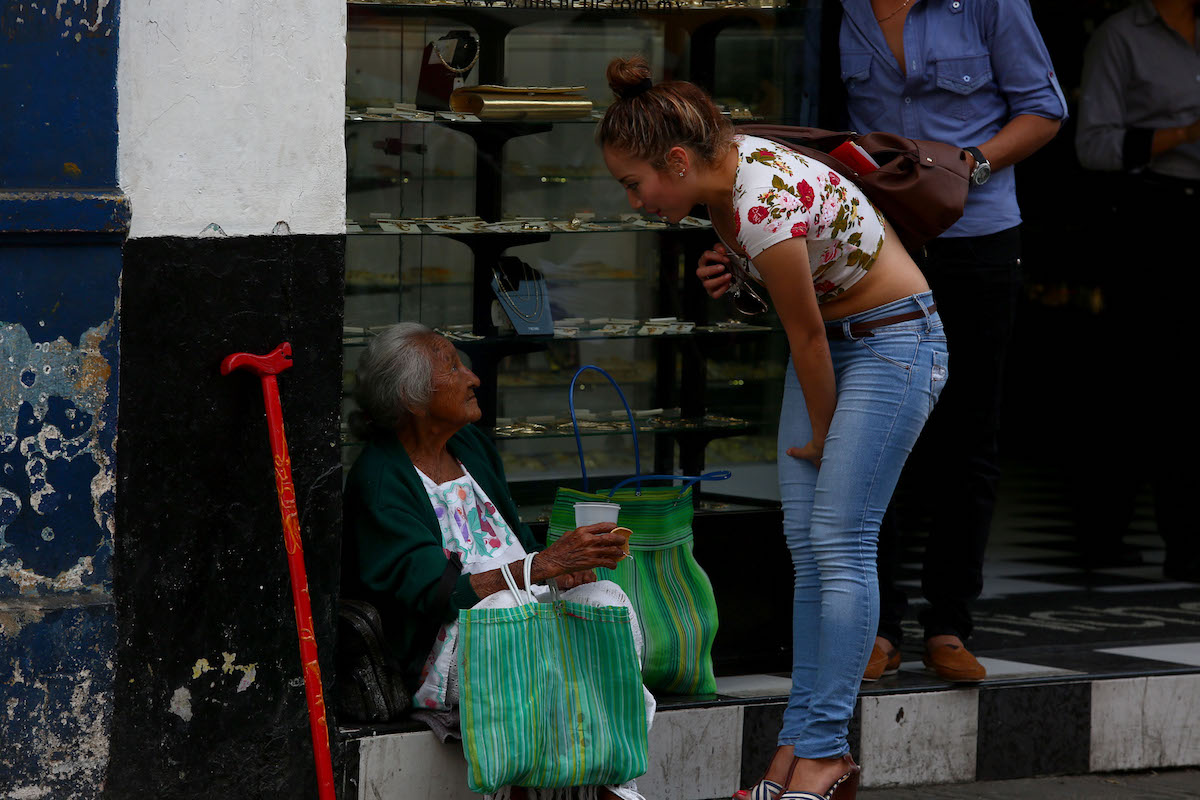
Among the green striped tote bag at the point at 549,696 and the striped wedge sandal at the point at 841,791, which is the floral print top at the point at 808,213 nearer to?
the green striped tote bag at the point at 549,696

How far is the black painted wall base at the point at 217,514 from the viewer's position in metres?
3.26

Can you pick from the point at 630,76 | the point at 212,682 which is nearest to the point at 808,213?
the point at 630,76

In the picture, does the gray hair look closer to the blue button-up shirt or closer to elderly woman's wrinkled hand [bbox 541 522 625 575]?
elderly woman's wrinkled hand [bbox 541 522 625 575]

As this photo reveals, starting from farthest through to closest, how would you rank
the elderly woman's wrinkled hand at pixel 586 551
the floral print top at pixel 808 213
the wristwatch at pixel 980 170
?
the wristwatch at pixel 980 170 < the elderly woman's wrinkled hand at pixel 586 551 < the floral print top at pixel 808 213

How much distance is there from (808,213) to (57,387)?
4.94 feet

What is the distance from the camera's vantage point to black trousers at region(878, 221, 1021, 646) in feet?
13.3

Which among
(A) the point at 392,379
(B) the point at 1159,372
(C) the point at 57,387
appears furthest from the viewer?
(B) the point at 1159,372

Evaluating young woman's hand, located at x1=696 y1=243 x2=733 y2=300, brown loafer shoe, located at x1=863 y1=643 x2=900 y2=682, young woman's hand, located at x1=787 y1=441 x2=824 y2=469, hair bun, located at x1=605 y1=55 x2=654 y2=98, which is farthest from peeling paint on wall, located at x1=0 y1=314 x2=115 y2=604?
brown loafer shoe, located at x1=863 y1=643 x2=900 y2=682

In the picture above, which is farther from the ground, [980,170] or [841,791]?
[980,170]

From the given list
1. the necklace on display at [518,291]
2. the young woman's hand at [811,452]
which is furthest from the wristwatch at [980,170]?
the necklace on display at [518,291]

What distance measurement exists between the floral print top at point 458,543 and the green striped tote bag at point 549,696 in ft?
0.77

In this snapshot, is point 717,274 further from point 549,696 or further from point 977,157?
point 549,696

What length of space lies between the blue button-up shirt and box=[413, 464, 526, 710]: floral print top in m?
1.35

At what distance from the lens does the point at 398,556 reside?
3.44 metres
